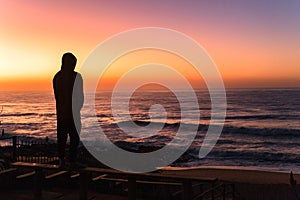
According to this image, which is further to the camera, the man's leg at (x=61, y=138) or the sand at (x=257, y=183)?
the sand at (x=257, y=183)

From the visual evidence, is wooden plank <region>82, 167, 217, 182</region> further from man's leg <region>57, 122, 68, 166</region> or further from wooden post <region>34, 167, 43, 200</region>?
wooden post <region>34, 167, 43, 200</region>

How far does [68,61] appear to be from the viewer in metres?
6.54

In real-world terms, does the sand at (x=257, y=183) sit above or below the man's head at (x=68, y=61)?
below

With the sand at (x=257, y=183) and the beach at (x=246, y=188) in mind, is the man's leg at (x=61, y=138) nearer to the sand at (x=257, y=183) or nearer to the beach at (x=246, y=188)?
the beach at (x=246, y=188)

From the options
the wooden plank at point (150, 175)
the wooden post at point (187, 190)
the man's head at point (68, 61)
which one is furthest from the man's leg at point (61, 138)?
the wooden post at point (187, 190)

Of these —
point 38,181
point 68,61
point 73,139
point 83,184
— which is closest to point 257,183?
point 83,184

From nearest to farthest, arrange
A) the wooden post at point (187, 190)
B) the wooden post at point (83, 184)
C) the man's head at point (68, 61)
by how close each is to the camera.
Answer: the wooden post at point (187, 190) → the man's head at point (68, 61) → the wooden post at point (83, 184)

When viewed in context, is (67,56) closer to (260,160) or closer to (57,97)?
(57,97)

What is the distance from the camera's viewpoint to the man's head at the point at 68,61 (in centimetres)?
649

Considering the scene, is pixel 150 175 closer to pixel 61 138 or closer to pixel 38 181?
pixel 61 138

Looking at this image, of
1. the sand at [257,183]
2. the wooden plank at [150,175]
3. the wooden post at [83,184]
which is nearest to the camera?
the wooden plank at [150,175]

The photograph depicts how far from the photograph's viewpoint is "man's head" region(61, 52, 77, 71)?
6.49 metres

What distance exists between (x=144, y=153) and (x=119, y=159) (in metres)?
2.04

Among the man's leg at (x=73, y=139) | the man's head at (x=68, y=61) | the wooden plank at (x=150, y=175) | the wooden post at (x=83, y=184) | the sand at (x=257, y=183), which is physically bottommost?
the sand at (x=257, y=183)
